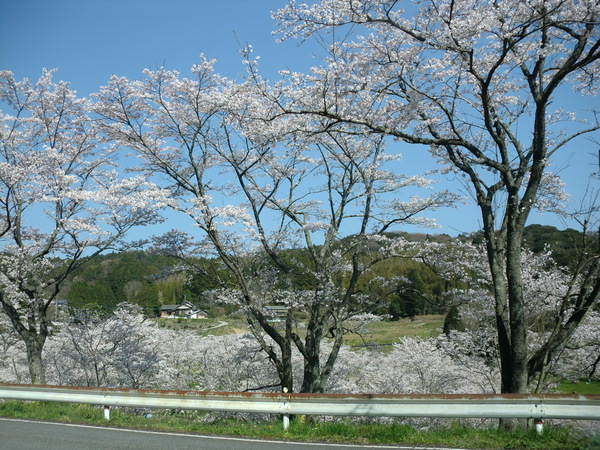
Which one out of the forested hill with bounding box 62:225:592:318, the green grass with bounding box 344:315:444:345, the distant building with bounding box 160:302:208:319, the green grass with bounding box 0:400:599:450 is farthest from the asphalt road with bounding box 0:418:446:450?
the green grass with bounding box 344:315:444:345

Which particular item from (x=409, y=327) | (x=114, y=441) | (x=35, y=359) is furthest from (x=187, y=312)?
(x=409, y=327)

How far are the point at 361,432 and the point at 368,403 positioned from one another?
383mm

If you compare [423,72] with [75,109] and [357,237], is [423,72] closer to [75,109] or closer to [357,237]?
[357,237]

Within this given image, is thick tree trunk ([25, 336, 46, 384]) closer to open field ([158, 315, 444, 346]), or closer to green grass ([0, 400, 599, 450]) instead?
green grass ([0, 400, 599, 450])

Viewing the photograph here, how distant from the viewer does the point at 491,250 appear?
27.9 ft

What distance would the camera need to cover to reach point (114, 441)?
251 inches

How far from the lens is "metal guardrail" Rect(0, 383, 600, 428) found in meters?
5.45

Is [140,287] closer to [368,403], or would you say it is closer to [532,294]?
[532,294]

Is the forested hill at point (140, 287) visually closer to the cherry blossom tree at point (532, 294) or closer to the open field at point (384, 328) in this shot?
the open field at point (384, 328)

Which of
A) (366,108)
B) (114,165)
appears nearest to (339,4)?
(366,108)

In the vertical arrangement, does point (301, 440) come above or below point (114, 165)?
below

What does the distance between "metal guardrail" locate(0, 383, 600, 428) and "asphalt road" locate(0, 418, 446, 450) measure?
55 cm

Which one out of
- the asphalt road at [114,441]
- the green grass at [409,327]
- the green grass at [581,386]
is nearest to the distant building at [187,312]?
the asphalt road at [114,441]

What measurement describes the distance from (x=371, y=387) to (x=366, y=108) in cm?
1540
